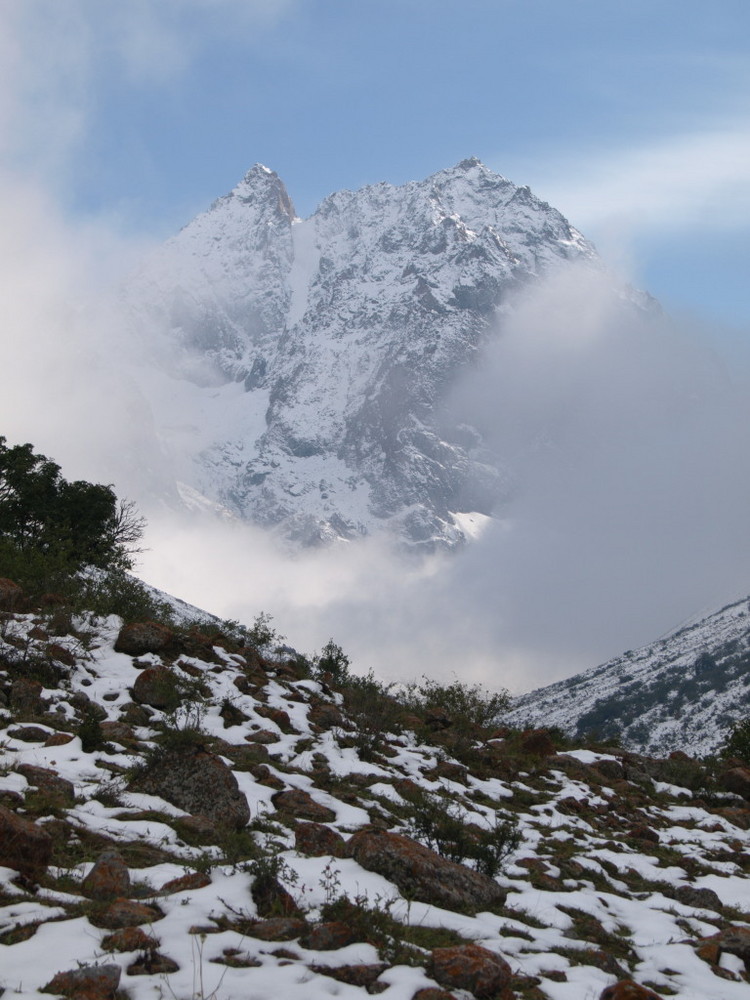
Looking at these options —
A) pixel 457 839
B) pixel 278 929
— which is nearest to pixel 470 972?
pixel 278 929

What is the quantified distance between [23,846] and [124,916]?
1.63 m

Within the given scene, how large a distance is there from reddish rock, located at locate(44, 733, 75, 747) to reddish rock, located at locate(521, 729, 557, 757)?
46.8 feet

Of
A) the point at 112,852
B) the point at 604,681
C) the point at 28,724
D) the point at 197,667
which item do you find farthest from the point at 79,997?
the point at 604,681

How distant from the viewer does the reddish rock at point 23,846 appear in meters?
8.59

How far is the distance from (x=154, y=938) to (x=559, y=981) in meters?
3.91

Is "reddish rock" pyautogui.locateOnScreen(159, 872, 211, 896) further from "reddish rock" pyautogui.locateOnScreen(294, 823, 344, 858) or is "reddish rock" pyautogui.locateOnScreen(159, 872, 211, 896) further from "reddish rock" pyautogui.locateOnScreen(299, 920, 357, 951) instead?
"reddish rock" pyautogui.locateOnScreen(294, 823, 344, 858)

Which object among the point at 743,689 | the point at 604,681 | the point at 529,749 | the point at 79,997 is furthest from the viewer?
the point at 604,681

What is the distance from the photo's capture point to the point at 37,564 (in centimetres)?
2270

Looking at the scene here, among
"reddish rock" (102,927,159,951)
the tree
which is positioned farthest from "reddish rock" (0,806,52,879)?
the tree

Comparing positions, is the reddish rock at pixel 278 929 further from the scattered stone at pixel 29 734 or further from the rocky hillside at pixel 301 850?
the scattered stone at pixel 29 734

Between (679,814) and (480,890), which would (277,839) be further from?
(679,814)

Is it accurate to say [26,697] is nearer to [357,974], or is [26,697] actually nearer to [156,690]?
[156,690]

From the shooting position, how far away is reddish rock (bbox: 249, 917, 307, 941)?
8023 mm

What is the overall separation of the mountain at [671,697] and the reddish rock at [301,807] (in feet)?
348
